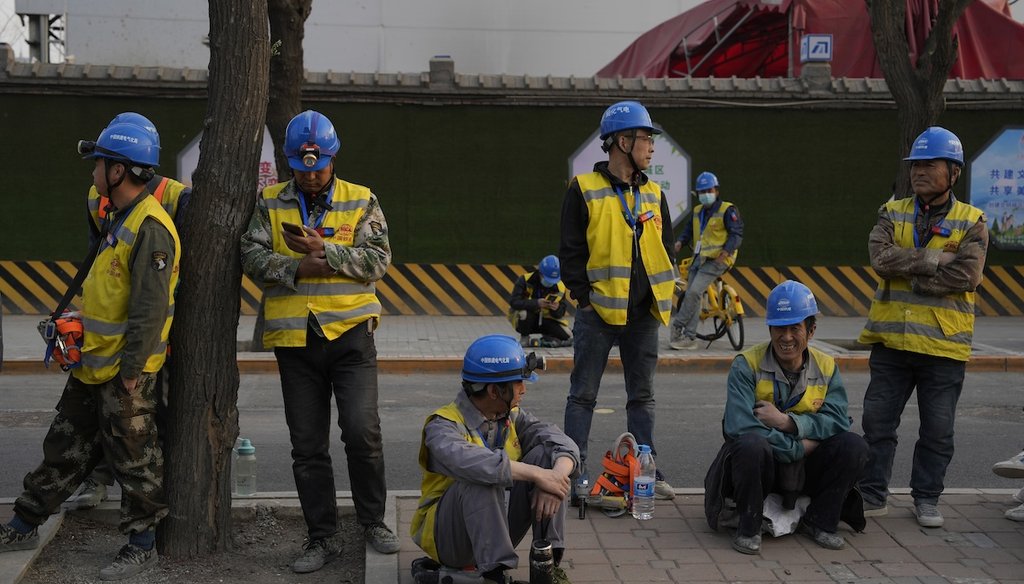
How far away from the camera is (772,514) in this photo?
5.95m

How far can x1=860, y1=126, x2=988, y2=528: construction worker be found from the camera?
20.4ft

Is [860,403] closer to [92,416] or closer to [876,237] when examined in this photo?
[876,237]

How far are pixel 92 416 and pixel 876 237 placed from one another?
4202 millimetres

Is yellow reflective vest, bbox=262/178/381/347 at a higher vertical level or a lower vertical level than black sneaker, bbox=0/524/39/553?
higher

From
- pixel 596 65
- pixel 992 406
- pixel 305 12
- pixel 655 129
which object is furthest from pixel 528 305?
pixel 596 65

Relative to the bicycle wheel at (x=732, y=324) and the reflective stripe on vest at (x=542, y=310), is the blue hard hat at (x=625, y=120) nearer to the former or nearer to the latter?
the reflective stripe on vest at (x=542, y=310)

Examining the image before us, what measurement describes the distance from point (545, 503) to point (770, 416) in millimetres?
1548

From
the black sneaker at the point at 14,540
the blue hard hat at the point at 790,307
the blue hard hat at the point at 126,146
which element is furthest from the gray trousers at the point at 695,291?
the black sneaker at the point at 14,540

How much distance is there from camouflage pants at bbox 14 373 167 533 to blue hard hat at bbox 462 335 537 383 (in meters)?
1.57

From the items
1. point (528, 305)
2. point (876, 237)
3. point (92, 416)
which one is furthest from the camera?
point (528, 305)

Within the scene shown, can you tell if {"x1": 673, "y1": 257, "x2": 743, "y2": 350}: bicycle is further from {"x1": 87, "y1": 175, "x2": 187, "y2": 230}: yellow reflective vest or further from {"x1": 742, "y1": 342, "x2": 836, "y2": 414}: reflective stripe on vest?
{"x1": 87, "y1": 175, "x2": 187, "y2": 230}: yellow reflective vest

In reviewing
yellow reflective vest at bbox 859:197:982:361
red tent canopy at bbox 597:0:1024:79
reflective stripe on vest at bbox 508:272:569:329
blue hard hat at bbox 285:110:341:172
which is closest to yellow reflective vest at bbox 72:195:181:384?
blue hard hat at bbox 285:110:341:172

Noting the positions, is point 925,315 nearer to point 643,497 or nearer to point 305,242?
point 643,497

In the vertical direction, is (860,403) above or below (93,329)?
below
